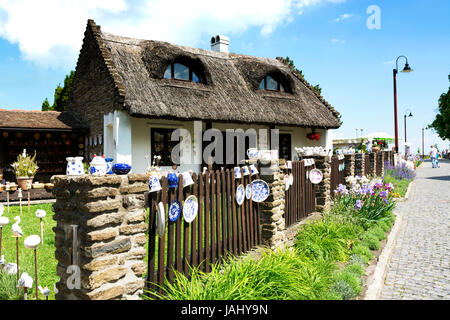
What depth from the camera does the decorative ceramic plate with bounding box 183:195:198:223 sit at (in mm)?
3436

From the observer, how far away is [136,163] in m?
10.5

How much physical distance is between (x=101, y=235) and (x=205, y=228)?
146cm

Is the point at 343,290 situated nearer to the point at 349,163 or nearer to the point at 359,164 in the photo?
the point at 349,163

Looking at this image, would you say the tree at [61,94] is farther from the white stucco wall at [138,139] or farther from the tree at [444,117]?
the tree at [444,117]

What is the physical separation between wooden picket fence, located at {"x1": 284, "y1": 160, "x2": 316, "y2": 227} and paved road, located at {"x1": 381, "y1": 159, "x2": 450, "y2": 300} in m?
1.72

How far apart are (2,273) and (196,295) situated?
2019 millimetres

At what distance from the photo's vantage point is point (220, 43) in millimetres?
15039

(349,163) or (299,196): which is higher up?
(349,163)

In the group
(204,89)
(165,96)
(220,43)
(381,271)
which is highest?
(220,43)

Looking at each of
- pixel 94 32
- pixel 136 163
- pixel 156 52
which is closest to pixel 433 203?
pixel 136 163

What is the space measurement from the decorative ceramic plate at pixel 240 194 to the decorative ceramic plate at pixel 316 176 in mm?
2767

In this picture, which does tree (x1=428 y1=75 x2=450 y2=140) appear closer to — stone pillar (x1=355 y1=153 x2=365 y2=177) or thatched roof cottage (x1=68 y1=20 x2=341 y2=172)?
thatched roof cottage (x1=68 y1=20 x2=341 y2=172)

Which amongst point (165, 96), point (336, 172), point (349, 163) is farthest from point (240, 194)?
point (165, 96)
